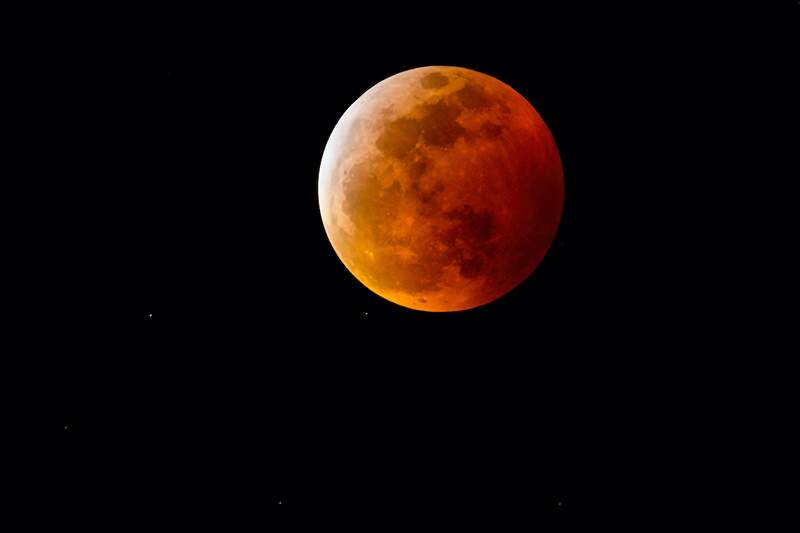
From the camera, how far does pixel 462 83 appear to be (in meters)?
4.15

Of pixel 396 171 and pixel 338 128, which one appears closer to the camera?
pixel 396 171

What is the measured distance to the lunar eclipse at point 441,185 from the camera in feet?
12.6

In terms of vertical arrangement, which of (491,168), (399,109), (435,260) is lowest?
(435,260)

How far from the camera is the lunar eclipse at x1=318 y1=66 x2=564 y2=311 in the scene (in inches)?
152

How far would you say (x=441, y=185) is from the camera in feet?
12.6

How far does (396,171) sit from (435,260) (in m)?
0.63

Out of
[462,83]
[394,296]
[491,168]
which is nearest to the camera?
[491,168]

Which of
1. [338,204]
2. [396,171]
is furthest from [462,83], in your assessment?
[338,204]

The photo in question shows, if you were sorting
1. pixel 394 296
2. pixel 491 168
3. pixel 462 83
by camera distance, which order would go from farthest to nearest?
pixel 394 296
pixel 462 83
pixel 491 168

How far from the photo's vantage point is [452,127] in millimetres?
3885

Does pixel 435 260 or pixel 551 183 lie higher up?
pixel 551 183

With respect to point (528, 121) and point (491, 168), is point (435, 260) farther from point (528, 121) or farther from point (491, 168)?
point (528, 121)

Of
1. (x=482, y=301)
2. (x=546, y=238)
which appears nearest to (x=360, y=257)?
(x=482, y=301)

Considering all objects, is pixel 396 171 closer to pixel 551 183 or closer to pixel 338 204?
pixel 338 204
